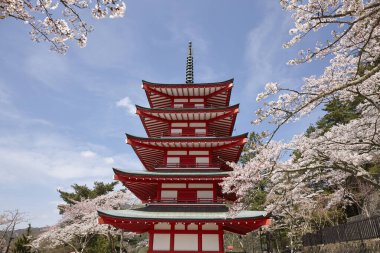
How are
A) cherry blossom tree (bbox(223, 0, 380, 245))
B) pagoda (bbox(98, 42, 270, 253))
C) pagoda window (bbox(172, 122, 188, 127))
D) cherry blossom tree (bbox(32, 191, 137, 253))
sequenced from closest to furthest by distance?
cherry blossom tree (bbox(223, 0, 380, 245)), pagoda (bbox(98, 42, 270, 253)), pagoda window (bbox(172, 122, 188, 127)), cherry blossom tree (bbox(32, 191, 137, 253))

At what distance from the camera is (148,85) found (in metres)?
19.4

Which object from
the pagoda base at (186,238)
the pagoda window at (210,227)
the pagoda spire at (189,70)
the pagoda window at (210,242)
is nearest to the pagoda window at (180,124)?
the pagoda spire at (189,70)

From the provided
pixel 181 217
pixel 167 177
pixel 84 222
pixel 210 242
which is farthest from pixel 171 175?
pixel 84 222

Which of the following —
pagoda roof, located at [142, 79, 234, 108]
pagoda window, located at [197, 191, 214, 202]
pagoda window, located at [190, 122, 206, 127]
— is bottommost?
pagoda window, located at [197, 191, 214, 202]

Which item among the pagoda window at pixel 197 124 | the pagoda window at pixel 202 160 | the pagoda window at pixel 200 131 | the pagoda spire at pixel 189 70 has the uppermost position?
the pagoda spire at pixel 189 70

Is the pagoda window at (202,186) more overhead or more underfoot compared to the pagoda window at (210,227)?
more overhead

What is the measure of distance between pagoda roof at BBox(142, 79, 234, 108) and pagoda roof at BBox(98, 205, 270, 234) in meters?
8.39

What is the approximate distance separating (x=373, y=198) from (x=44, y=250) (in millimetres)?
38218

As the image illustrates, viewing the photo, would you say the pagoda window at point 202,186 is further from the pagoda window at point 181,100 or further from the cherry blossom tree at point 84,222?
the cherry blossom tree at point 84,222

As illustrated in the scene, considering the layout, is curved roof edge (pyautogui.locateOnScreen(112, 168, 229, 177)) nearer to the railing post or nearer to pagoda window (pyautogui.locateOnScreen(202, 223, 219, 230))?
pagoda window (pyautogui.locateOnScreen(202, 223, 219, 230))

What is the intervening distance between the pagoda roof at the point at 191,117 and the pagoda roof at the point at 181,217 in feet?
20.5

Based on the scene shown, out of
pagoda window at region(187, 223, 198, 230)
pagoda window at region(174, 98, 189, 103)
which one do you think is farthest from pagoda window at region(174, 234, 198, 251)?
pagoda window at region(174, 98, 189, 103)

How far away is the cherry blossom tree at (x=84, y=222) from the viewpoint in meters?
28.5

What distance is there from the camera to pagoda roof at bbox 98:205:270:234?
44.3ft
